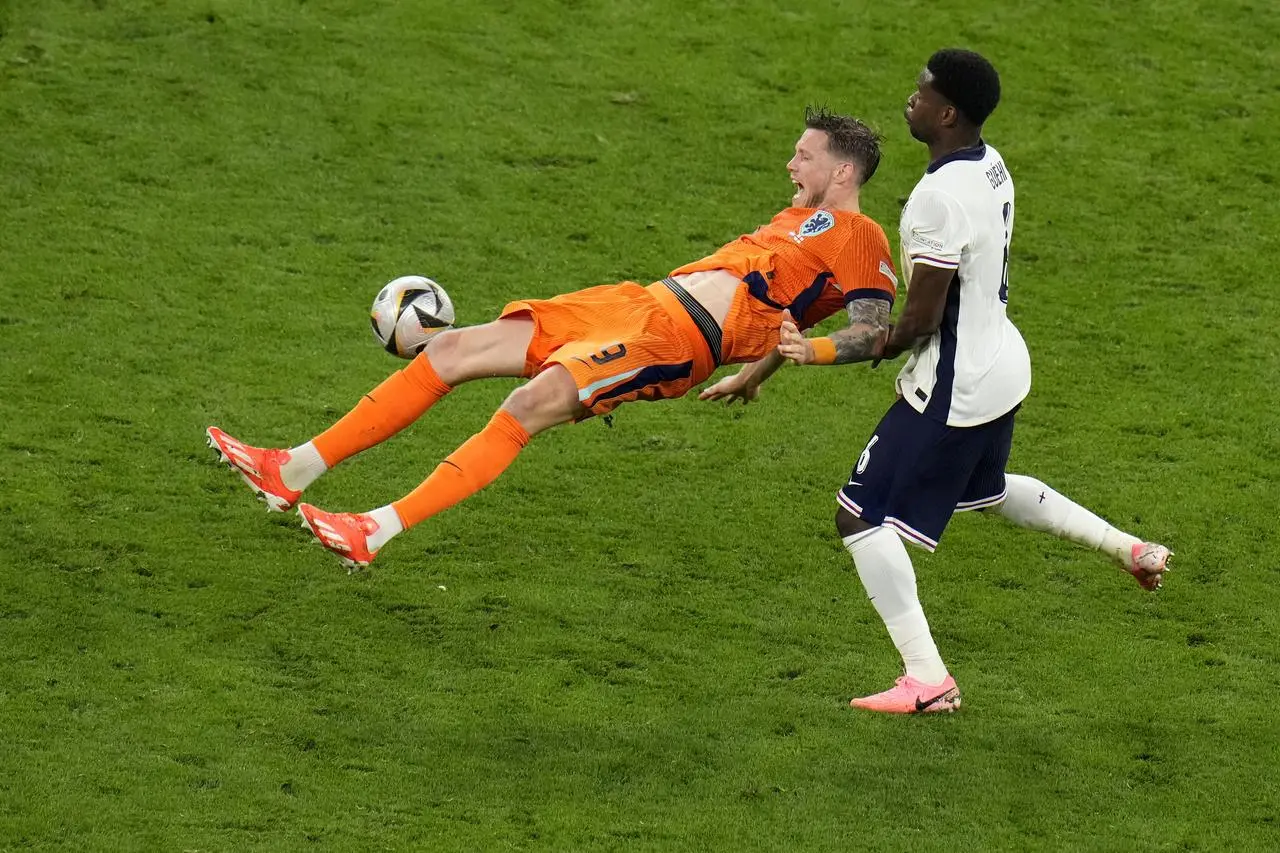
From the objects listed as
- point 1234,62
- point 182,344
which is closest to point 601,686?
point 182,344

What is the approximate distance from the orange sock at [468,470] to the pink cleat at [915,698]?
1.46 meters

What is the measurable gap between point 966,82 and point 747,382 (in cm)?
135

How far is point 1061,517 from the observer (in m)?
6.34

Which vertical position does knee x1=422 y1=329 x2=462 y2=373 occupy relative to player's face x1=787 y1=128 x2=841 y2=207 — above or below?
below

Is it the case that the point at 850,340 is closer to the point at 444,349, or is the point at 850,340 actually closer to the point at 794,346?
the point at 794,346

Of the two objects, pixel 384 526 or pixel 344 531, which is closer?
pixel 344 531

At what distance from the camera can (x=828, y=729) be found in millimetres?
6047

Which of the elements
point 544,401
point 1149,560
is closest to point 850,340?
point 544,401

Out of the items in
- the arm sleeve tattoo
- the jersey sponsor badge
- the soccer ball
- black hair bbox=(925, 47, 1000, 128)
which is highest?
black hair bbox=(925, 47, 1000, 128)

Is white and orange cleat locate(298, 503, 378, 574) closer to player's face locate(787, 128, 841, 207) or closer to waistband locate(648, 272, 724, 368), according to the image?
waistband locate(648, 272, 724, 368)

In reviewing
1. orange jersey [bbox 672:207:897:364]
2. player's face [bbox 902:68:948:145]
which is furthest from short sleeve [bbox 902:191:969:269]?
orange jersey [bbox 672:207:897:364]

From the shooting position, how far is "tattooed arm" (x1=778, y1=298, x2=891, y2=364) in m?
5.72

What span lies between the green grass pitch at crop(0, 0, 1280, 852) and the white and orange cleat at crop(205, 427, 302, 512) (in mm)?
586

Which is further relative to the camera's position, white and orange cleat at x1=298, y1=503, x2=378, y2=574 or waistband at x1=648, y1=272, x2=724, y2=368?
waistband at x1=648, y1=272, x2=724, y2=368
